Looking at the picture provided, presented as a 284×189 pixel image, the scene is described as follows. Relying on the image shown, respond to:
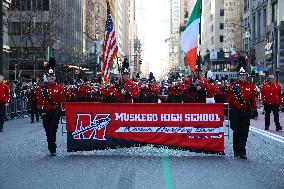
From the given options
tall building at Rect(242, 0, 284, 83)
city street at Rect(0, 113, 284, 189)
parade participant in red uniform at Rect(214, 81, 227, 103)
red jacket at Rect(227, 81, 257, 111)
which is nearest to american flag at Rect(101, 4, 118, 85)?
parade participant in red uniform at Rect(214, 81, 227, 103)

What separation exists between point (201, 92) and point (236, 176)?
11.7 m

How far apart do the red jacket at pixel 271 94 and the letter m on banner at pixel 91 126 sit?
8.76m

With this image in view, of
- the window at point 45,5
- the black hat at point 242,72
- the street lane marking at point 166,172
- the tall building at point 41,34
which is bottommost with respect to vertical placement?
the street lane marking at point 166,172

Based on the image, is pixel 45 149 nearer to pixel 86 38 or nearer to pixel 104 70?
pixel 104 70

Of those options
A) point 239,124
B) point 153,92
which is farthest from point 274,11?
point 239,124

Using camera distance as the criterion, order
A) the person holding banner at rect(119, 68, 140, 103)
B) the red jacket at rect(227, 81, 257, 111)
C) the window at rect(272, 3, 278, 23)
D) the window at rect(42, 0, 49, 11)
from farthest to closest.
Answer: the window at rect(42, 0, 49, 11)
the window at rect(272, 3, 278, 23)
the person holding banner at rect(119, 68, 140, 103)
the red jacket at rect(227, 81, 257, 111)

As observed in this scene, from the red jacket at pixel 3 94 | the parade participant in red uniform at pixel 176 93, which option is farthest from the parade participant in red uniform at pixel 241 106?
the parade participant in red uniform at pixel 176 93

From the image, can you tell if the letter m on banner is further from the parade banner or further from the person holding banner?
the person holding banner

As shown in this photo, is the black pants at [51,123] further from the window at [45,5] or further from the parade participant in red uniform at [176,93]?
the window at [45,5]

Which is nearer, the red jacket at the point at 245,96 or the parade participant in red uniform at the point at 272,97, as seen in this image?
the red jacket at the point at 245,96

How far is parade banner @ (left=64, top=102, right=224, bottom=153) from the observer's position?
12.8 meters

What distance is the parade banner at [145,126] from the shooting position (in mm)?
12836

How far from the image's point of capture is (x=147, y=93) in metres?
29.3

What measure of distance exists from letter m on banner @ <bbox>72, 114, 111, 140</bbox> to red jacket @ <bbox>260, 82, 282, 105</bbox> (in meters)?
8.76
